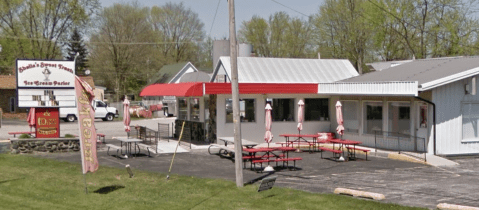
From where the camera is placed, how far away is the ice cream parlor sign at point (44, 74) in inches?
926

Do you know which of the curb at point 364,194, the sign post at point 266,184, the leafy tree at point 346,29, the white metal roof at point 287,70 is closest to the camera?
the curb at point 364,194

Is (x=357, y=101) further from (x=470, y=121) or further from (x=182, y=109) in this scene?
(x=182, y=109)

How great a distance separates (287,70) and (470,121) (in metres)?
10.3

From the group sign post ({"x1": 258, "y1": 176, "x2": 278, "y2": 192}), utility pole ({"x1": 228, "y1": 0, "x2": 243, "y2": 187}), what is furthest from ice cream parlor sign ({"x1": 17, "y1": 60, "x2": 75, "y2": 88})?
sign post ({"x1": 258, "y1": 176, "x2": 278, "y2": 192})

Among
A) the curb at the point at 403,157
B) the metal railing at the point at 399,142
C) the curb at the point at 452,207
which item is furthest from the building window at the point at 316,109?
the curb at the point at 452,207

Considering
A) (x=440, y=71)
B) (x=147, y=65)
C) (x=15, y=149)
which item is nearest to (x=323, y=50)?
(x=147, y=65)

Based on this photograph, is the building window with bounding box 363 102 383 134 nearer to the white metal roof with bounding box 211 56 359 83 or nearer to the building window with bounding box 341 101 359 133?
the building window with bounding box 341 101 359 133

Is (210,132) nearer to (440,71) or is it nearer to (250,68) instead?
(250,68)

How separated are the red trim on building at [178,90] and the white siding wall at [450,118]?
10167 mm

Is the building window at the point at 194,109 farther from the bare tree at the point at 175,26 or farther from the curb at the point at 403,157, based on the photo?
the bare tree at the point at 175,26

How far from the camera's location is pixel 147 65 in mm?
72125

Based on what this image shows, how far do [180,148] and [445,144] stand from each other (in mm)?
11331

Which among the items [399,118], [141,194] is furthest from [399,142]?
[141,194]

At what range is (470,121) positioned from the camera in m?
22.1
